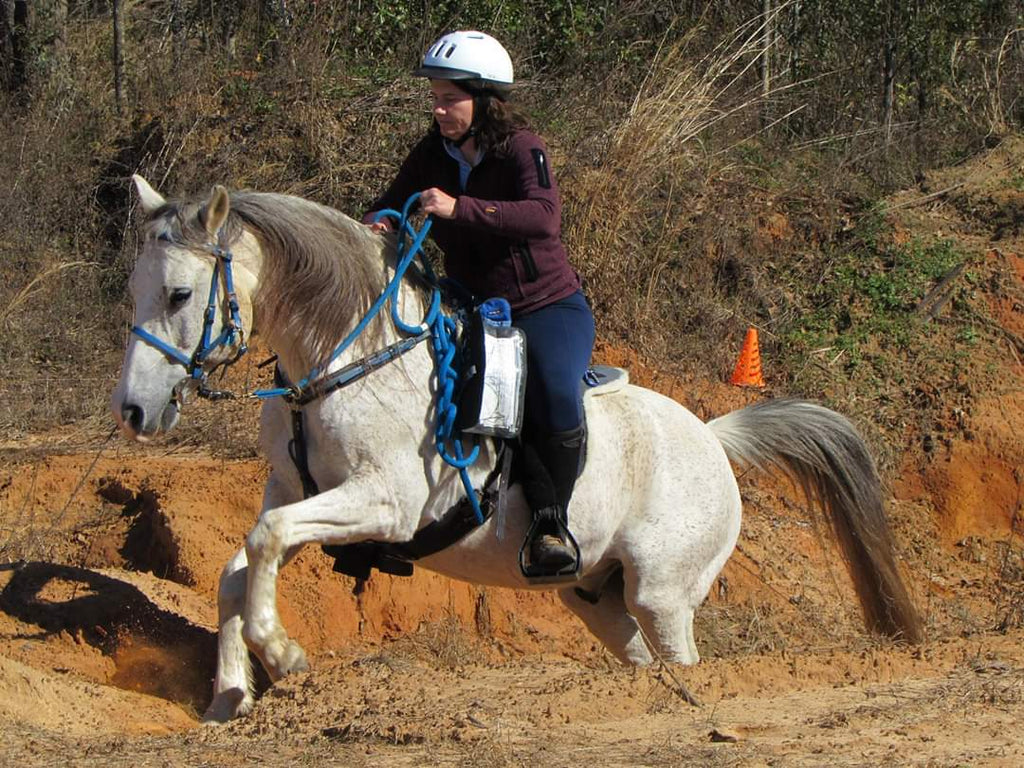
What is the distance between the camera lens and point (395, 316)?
17.5 feet

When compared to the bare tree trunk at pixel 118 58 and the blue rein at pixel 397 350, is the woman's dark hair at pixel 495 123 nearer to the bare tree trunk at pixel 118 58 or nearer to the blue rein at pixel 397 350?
the blue rein at pixel 397 350

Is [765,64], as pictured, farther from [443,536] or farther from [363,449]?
[363,449]

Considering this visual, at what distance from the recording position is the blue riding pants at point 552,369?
5.58 m

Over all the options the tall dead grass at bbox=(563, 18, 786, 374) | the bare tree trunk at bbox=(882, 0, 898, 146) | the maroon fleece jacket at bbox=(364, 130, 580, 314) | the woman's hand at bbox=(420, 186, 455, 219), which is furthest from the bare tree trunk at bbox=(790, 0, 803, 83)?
the woman's hand at bbox=(420, 186, 455, 219)

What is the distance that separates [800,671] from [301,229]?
3024mm

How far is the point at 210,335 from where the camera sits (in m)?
4.88

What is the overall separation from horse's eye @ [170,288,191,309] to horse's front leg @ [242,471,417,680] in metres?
0.86

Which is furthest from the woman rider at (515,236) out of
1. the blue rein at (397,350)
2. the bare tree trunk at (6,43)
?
the bare tree trunk at (6,43)

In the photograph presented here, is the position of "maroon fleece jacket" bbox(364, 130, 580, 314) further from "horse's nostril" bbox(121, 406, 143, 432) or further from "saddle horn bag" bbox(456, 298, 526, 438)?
"horse's nostril" bbox(121, 406, 143, 432)

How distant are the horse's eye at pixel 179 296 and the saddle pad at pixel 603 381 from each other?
197cm

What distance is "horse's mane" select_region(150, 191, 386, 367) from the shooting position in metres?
5.13

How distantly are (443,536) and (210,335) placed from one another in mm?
1388

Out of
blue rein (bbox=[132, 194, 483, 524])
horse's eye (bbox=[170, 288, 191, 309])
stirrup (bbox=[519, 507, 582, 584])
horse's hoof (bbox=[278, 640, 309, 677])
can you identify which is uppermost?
horse's eye (bbox=[170, 288, 191, 309])

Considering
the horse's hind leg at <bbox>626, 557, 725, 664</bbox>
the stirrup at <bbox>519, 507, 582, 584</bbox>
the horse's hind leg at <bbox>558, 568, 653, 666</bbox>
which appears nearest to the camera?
the stirrup at <bbox>519, 507, 582, 584</bbox>
